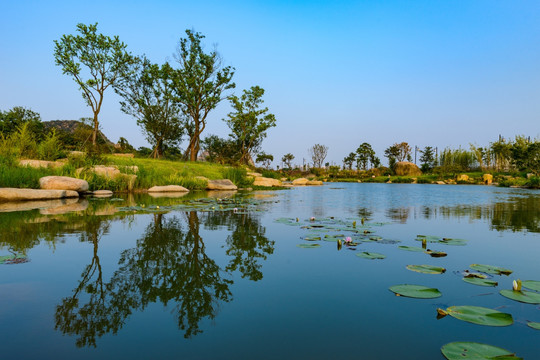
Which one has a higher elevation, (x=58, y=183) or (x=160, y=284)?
(x=58, y=183)

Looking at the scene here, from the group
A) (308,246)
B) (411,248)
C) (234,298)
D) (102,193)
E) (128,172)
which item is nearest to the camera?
(234,298)

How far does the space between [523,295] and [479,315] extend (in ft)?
1.86

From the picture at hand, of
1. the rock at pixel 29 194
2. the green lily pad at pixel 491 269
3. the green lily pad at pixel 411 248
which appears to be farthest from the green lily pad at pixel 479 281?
the rock at pixel 29 194

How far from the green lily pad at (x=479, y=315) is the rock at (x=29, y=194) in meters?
9.19

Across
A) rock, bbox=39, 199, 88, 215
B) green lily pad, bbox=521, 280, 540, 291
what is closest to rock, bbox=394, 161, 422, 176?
rock, bbox=39, 199, 88, 215

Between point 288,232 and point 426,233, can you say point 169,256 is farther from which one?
point 426,233

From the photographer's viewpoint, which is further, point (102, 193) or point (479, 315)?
point (102, 193)

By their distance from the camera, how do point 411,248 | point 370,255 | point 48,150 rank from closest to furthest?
point 370,255 → point 411,248 → point 48,150

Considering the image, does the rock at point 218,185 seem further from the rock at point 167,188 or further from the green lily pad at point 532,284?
the green lily pad at point 532,284

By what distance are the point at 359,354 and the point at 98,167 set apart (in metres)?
12.2

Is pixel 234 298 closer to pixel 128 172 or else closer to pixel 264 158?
pixel 128 172

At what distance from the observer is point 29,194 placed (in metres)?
7.48

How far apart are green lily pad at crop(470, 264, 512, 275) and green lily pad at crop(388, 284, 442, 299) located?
2.74ft

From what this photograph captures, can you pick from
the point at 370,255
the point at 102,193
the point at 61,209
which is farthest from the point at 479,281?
the point at 102,193
